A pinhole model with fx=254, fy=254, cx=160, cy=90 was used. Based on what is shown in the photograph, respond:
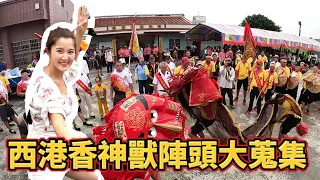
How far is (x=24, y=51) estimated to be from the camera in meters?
14.6

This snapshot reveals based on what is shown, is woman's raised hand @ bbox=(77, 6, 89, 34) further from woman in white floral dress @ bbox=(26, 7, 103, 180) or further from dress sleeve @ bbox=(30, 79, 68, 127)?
dress sleeve @ bbox=(30, 79, 68, 127)

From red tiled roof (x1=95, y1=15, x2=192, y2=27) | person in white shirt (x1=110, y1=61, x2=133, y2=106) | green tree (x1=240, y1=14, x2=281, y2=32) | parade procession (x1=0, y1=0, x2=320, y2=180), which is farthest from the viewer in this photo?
green tree (x1=240, y1=14, x2=281, y2=32)

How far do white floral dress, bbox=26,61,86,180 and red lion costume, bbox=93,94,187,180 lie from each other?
1.86 feet

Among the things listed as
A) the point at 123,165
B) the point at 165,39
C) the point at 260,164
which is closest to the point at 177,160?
the point at 123,165

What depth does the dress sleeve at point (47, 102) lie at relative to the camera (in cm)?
149

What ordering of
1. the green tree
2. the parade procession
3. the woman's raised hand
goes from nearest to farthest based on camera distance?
the parade procession → the woman's raised hand → the green tree

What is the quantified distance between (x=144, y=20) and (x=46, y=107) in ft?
64.3

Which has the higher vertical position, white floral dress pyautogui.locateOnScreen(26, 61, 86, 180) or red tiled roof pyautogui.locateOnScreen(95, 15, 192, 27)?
red tiled roof pyautogui.locateOnScreen(95, 15, 192, 27)

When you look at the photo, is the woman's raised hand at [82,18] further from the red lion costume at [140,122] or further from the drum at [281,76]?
the drum at [281,76]

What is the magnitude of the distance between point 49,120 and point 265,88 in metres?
5.94

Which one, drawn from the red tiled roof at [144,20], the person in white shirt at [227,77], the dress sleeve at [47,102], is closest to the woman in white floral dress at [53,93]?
the dress sleeve at [47,102]

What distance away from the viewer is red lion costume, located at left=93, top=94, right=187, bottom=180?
2273 millimetres

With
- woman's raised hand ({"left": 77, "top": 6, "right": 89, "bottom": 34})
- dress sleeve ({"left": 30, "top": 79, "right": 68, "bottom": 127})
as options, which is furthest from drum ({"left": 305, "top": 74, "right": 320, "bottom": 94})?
dress sleeve ({"left": 30, "top": 79, "right": 68, "bottom": 127})

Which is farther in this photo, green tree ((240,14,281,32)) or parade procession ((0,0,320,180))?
green tree ((240,14,281,32))
